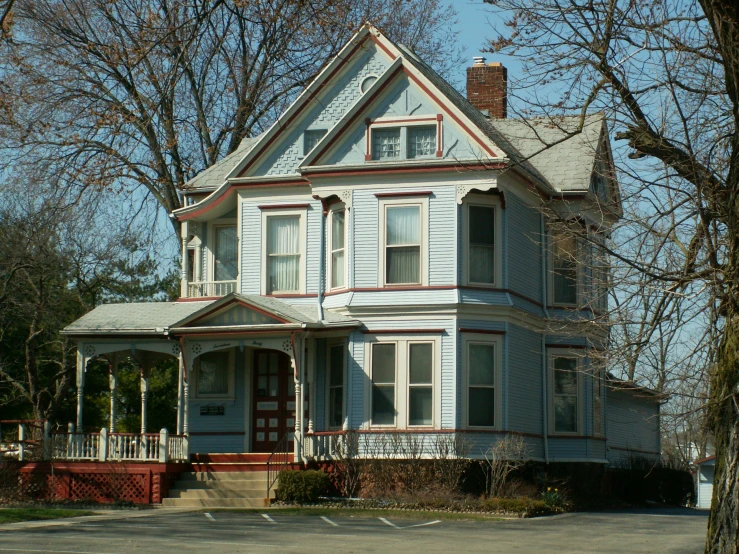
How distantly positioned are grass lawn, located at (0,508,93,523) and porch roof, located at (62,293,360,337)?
530cm

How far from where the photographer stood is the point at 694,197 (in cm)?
1312

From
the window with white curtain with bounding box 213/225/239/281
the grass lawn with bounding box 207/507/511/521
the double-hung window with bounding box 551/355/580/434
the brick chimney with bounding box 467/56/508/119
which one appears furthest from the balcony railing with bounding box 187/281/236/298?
the brick chimney with bounding box 467/56/508/119

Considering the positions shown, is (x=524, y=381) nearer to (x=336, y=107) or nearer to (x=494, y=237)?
(x=494, y=237)

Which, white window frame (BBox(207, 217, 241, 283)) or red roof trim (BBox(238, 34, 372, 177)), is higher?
red roof trim (BBox(238, 34, 372, 177))

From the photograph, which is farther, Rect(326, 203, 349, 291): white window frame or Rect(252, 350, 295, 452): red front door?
Rect(252, 350, 295, 452): red front door

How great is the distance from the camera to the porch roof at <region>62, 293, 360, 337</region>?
2564 cm

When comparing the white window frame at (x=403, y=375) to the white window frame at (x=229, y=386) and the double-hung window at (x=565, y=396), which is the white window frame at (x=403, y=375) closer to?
the white window frame at (x=229, y=386)

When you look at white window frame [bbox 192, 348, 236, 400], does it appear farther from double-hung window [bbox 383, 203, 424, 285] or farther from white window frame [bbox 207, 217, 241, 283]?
double-hung window [bbox 383, 203, 424, 285]

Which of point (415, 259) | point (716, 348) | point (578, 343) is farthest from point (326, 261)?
point (716, 348)

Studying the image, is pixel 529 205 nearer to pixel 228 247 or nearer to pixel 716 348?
pixel 228 247

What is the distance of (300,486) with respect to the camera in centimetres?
2389

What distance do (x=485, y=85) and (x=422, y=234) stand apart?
27.5 ft

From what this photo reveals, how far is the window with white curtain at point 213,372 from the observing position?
28031mm

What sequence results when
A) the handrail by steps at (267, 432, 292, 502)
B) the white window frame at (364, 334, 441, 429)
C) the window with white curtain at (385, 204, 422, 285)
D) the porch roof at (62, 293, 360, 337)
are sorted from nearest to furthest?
the handrail by steps at (267, 432, 292, 502)
the white window frame at (364, 334, 441, 429)
the porch roof at (62, 293, 360, 337)
the window with white curtain at (385, 204, 422, 285)
